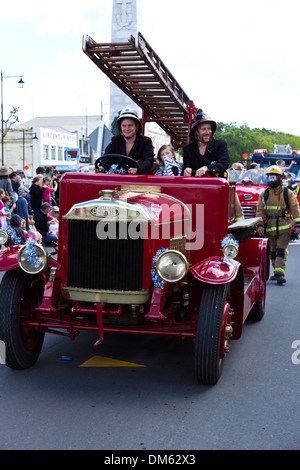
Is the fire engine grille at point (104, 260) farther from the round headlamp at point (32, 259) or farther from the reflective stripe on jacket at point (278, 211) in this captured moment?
the reflective stripe on jacket at point (278, 211)

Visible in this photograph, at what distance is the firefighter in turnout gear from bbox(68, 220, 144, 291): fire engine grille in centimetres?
550

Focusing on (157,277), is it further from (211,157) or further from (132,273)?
(211,157)

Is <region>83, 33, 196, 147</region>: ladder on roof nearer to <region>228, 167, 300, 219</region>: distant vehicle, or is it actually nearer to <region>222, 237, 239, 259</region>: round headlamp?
<region>222, 237, 239, 259</region>: round headlamp

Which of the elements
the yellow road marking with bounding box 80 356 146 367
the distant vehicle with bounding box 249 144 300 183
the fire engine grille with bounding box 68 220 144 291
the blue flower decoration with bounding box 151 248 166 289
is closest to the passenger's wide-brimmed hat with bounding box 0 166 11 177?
the yellow road marking with bounding box 80 356 146 367

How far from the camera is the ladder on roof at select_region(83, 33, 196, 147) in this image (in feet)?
24.4

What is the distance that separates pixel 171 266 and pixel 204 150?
2361 millimetres

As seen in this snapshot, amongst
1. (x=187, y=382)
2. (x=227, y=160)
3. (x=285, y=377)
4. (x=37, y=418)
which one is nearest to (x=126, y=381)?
(x=187, y=382)

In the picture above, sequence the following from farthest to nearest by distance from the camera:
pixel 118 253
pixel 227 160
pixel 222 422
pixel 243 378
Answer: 1. pixel 227 160
2. pixel 243 378
3. pixel 118 253
4. pixel 222 422

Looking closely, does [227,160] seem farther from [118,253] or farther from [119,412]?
[119,412]

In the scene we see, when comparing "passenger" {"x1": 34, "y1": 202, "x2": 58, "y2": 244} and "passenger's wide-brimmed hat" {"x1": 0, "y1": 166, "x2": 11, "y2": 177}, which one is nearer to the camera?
"passenger" {"x1": 34, "y1": 202, "x2": 58, "y2": 244}

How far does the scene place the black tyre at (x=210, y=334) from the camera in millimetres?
4527

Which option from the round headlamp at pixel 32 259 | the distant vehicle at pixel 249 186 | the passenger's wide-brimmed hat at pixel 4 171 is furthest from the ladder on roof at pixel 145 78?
the distant vehicle at pixel 249 186

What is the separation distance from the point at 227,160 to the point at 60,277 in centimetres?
249

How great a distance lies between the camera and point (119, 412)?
13.7 ft
